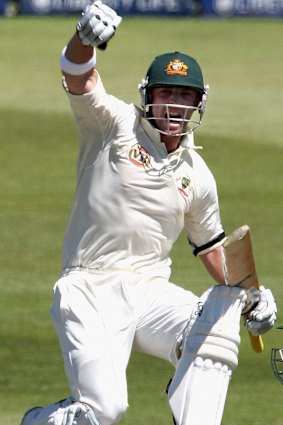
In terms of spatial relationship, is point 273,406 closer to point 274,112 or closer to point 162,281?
point 162,281

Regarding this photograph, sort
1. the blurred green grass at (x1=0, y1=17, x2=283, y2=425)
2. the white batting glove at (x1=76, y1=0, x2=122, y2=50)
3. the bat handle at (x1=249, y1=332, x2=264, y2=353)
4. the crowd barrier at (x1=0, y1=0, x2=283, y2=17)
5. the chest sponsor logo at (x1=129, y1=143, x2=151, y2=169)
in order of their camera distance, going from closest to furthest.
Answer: the white batting glove at (x1=76, y1=0, x2=122, y2=50) < the bat handle at (x1=249, y1=332, x2=264, y2=353) < the chest sponsor logo at (x1=129, y1=143, x2=151, y2=169) < the blurred green grass at (x1=0, y1=17, x2=283, y2=425) < the crowd barrier at (x1=0, y1=0, x2=283, y2=17)

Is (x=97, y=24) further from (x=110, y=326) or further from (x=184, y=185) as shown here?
(x=110, y=326)

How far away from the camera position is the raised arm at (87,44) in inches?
219

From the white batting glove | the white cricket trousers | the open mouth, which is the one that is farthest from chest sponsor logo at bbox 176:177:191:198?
the white batting glove

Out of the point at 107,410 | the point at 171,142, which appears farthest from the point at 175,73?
the point at 107,410

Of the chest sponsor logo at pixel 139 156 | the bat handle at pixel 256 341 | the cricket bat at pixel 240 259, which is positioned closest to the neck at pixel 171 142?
the chest sponsor logo at pixel 139 156

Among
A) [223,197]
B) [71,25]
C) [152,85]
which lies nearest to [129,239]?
[152,85]

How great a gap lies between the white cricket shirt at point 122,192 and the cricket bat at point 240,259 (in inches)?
21.2

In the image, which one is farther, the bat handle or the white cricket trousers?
the bat handle

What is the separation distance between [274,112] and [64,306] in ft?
39.4

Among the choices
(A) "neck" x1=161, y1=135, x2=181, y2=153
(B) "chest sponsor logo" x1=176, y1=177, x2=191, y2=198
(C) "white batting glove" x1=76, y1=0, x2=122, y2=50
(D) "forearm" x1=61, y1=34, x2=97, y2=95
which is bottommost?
Answer: (B) "chest sponsor logo" x1=176, y1=177, x2=191, y2=198

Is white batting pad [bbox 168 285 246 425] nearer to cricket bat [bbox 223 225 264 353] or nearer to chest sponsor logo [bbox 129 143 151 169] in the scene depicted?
cricket bat [bbox 223 225 264 353]

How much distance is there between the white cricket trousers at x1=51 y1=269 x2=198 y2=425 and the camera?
575cm

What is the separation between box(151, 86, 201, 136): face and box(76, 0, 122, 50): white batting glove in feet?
2.18
